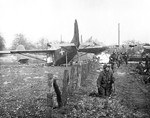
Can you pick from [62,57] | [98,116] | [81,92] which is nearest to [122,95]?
[81,92]

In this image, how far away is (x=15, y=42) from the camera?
75.8m

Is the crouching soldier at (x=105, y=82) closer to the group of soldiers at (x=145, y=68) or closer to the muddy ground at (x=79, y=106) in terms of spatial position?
the muddy ground at (x=79, y=106)

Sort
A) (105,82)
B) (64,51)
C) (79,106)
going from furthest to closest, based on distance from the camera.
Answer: (64,51), (105,82), (79,106)

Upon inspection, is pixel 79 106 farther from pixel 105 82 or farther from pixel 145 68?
pixel 145 68

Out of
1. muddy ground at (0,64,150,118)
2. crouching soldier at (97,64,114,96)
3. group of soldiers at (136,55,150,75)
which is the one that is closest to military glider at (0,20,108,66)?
group of soldiers at (136,55,150,75)

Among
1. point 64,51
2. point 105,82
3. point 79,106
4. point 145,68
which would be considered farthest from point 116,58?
point 79,106

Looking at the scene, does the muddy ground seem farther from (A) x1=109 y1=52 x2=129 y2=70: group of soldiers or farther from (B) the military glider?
(B) the military glider

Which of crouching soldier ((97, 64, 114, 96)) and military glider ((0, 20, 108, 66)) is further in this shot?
military glider ((0, 20, 108, 66))

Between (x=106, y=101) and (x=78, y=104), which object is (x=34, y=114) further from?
(x=106, y=101)

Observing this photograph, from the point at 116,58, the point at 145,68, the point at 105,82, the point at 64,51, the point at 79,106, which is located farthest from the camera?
the point at 64,51

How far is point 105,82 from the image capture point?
9.56 metres

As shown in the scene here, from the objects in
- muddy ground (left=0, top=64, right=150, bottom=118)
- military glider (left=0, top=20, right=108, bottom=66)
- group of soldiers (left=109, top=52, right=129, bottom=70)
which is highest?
military glider (left=0, top=20, right=108, bottom=66)

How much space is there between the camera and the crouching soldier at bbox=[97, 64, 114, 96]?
31.0 ft

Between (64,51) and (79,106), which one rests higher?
(64,51)
